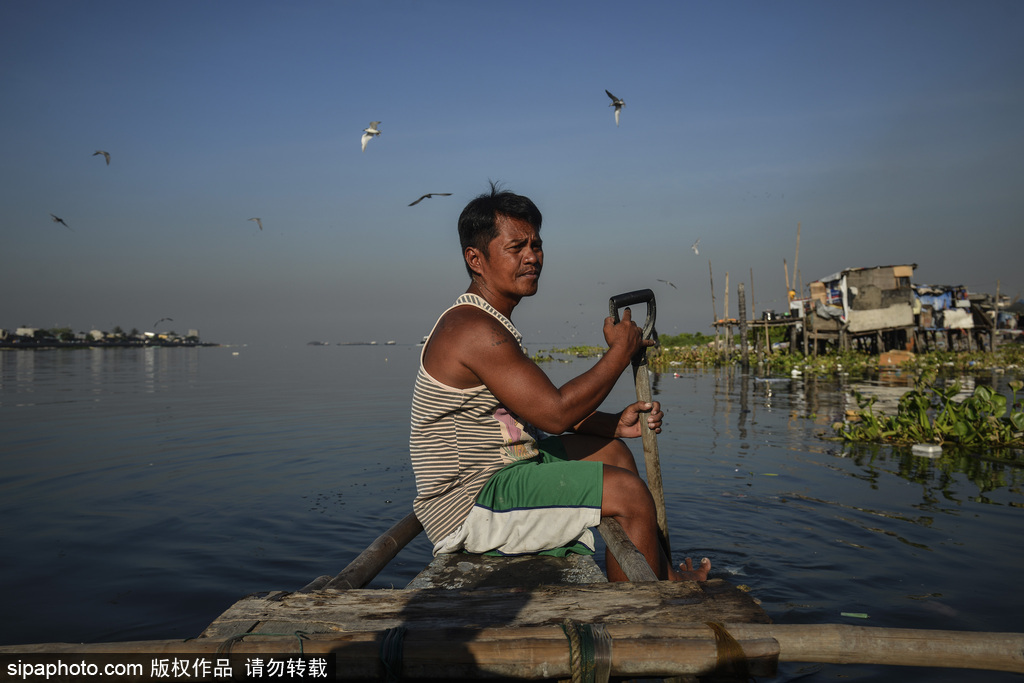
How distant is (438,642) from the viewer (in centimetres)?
169

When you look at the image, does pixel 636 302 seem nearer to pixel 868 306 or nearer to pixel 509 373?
pixel 509 373

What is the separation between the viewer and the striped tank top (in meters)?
2.82

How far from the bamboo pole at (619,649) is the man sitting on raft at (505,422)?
A: 97 cm

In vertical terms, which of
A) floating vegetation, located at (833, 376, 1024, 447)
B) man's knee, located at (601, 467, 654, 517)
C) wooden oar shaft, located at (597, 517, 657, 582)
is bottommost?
floating vegetation, located at (833, 376, 1024, 447)

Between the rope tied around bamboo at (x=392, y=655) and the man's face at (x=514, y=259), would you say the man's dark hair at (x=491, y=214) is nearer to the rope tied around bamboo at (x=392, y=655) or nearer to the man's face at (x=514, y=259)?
the man's face at (x=514, y=259)

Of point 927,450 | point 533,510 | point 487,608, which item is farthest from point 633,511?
point 927,450

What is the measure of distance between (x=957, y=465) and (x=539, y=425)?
7.19m

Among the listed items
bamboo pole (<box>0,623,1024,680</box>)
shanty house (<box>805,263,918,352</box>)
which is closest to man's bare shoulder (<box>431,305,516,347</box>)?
bamboo pole (<box>0,623,1024,680</box>)

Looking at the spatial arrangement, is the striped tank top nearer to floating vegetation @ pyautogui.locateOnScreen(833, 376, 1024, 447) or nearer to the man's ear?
the man's ear

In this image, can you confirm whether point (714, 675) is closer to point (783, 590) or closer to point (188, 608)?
point (783, 590)

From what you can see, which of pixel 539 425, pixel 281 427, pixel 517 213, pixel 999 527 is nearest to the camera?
pixel 539 425

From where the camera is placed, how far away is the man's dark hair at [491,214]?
295 cm

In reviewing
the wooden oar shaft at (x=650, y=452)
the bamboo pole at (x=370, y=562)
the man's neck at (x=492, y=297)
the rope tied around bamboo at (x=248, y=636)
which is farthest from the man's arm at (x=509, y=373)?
the rope tied around bamboo at (x=248, y=636)

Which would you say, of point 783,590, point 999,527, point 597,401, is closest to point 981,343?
point 999,527
